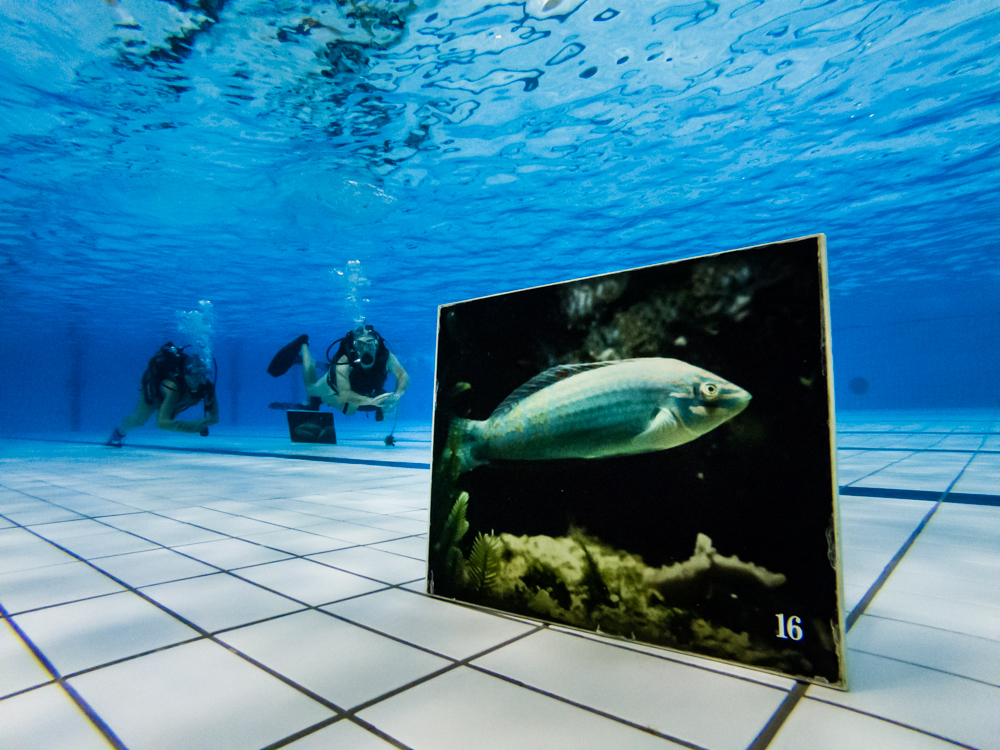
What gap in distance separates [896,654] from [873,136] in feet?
51.0

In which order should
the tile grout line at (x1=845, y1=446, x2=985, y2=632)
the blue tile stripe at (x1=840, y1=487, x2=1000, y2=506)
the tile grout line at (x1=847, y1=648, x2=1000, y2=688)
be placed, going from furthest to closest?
the blue tile stripe at (x1=840, y1=487, x2=1000, y2=506)
the tile grout line at (x1=845, y1=446, x2=985, y2=632)
the tile grout line at (x1=847, y1=648, x2=1000, y2=688)

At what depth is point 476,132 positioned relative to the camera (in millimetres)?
11719

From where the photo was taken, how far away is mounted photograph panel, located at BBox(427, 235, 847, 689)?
1.71 m

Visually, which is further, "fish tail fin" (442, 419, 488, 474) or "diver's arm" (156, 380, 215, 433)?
"diver's arm" (156, 380, 215, 433)

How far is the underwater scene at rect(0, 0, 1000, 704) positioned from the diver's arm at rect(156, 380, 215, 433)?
88 mm

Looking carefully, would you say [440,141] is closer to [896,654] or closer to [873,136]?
[873,136]

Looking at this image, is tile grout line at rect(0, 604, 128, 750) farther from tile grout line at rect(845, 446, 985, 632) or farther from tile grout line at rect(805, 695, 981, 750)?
tile grout line at rect(845, 446, 985, 632)

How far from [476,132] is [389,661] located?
11968 mm

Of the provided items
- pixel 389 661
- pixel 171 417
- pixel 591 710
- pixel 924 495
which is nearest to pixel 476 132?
pixel 171 417

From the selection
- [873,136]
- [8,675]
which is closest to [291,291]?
[873,136]

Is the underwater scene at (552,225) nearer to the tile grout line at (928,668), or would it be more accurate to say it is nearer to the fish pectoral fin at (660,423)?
the fish pectoral fin at (660,423)

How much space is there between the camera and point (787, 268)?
5.85 feet

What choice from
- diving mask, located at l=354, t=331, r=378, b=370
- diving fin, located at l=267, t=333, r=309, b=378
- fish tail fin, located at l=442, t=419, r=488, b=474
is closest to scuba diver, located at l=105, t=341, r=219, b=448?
diving fin, located at l=267, t=333, r=309, b=378

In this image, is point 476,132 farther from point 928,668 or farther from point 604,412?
point 928,668
